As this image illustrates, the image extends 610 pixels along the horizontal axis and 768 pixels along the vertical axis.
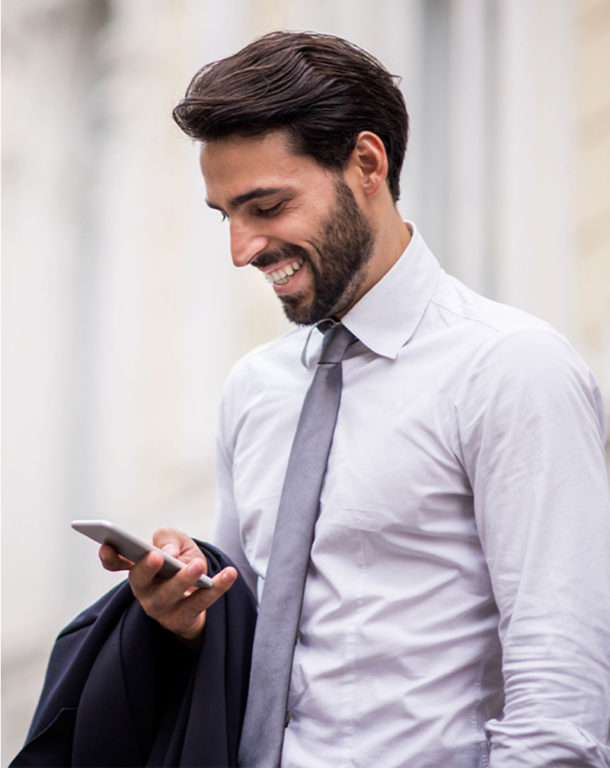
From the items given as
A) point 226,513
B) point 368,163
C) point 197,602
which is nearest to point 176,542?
point 197,602

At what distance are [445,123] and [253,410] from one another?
1348mm

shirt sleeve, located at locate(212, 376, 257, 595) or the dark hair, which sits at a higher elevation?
the dark hair

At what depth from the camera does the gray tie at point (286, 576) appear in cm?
111

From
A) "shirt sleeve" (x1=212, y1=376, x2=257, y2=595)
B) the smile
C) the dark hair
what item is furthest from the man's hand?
the dark hair

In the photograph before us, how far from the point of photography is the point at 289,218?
120cm

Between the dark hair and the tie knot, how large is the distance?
223 mm

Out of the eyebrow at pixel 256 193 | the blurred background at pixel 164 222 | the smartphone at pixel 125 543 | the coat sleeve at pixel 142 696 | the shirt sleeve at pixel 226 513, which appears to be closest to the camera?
the smartphone at pixel 125 543

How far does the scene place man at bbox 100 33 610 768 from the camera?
1.02 m

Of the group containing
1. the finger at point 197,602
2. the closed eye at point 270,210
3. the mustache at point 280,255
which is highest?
the closed eye at point 270,210

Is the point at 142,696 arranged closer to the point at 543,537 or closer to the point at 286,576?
the point at 286,576

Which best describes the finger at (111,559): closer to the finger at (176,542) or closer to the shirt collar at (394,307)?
the finger at (176,542)

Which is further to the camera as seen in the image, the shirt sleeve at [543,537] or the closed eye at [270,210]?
the closed eye at [270,210]

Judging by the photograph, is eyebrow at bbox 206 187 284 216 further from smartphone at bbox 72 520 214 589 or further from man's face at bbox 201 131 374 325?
smartphone at bbox 72 520 214 589

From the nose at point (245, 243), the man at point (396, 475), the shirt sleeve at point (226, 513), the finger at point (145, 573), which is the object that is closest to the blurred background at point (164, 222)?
the shirt sleeve at point (226, 513)
